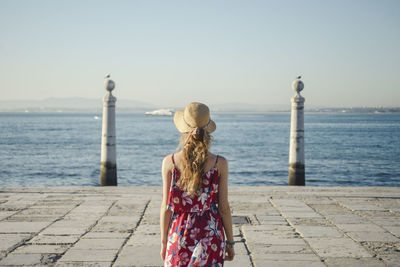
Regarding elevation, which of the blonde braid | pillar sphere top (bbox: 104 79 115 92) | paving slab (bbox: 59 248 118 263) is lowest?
paving slab (bbox: 59 248 118 263)

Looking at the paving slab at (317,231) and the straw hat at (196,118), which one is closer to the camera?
the straw hat at (196,118)

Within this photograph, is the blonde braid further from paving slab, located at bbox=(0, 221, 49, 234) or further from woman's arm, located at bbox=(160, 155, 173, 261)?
paving slab, located at bbox=(0, 221, 49, 234)

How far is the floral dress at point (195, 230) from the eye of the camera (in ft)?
9.06

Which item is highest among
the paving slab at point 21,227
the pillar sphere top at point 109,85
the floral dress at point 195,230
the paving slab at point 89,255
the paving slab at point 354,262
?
the pillar sphere top at point 109,85

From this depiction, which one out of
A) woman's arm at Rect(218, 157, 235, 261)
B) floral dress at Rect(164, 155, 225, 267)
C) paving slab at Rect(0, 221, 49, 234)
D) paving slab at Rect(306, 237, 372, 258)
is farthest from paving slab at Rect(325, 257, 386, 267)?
paving slab at Rect(0, 221, 49, 234)

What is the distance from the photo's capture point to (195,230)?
2.80m

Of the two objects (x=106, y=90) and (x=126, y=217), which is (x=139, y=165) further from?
(x=126, y=217)

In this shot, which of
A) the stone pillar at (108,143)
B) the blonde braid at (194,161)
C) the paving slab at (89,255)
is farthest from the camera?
the stone pillar at (108,143)

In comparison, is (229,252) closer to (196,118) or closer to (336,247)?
(196,118)

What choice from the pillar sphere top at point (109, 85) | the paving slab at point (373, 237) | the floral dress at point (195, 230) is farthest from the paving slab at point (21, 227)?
the pillar sphere top at point (109, 85)

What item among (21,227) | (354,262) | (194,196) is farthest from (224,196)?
(21,227)

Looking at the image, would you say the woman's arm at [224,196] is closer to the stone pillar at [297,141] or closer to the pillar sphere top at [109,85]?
the stone pillar at [297,141]

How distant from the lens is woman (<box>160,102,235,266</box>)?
2734 mm

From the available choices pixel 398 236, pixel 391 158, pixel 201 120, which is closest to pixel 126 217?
pixel 398 236
